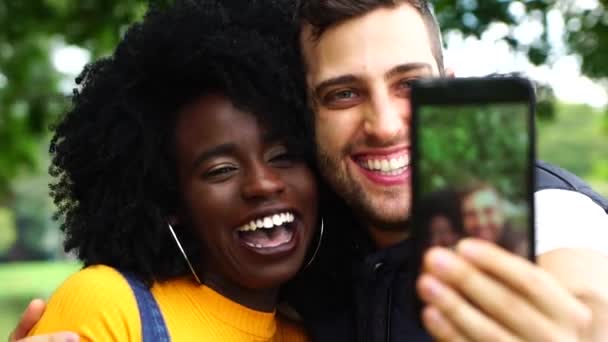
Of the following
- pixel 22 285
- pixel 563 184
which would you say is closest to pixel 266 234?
pixel 563 184

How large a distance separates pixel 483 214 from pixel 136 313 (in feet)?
3.80

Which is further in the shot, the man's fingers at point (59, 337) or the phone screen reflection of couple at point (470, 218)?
the man's fingers at point (59, 337)

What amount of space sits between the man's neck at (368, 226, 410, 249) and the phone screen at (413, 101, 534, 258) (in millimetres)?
962

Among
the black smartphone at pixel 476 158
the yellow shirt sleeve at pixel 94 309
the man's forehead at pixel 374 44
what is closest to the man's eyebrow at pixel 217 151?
the man's forehead at pixel 374 44

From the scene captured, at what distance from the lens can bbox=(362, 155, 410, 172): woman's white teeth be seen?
247 cm

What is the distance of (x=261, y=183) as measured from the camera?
2582 millimetres

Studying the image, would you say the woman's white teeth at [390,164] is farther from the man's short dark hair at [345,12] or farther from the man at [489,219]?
the man at [489,219]

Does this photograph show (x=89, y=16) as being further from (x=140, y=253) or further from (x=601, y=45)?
(x=140, y=253)

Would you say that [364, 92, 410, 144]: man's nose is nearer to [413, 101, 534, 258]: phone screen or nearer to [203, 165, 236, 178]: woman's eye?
[203, 165, 236, 178]: woman's eye

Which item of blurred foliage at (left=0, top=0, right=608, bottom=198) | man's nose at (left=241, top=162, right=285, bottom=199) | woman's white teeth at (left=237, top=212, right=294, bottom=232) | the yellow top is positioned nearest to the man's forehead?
man's nose at (left=241, top=162, right=285, bottom=199)

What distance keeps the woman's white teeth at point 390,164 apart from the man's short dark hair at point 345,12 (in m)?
0.38

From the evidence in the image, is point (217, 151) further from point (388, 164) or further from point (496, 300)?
point (496, 300)

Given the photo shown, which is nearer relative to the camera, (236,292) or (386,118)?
(386,118)

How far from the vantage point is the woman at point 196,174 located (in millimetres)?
2623
